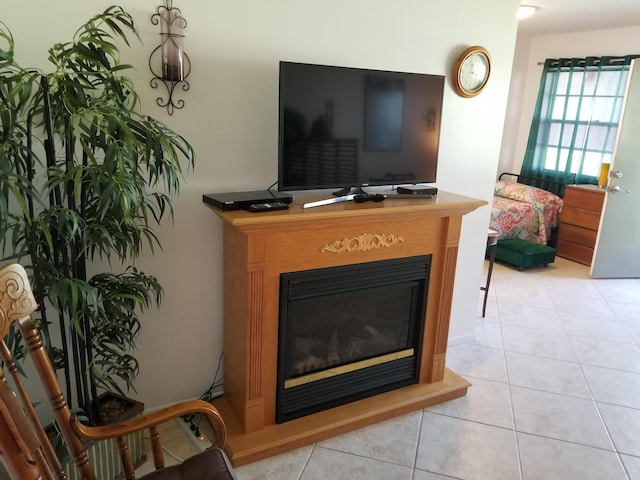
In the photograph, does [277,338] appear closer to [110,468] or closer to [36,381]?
[110,468]

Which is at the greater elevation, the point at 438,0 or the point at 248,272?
the point at 438,0

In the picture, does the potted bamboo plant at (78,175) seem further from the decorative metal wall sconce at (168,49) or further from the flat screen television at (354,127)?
the flat screen television at (354,127)

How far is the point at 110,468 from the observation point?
1.73m

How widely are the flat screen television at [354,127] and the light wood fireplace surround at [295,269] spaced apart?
14cm

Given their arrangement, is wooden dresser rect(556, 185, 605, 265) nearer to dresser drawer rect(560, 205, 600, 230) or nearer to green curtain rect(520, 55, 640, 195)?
dresser drawer rect(560, 205, 600, 230)

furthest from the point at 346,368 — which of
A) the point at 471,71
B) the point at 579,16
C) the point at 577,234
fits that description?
the point at 579,16

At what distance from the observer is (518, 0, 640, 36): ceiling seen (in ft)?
13.0

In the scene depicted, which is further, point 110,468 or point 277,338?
point 277,338

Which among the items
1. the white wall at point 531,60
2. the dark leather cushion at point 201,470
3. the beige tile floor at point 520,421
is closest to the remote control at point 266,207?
the dark leather cushion at point 201,470

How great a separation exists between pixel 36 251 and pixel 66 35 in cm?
80

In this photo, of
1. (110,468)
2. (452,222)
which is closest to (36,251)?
(110,468)

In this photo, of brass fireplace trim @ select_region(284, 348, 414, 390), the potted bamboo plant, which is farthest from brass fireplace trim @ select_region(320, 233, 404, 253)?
the potted bamboo plant

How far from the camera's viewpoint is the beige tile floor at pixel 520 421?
1.96 m

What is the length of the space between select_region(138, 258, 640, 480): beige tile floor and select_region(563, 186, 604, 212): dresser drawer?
1502 mm
